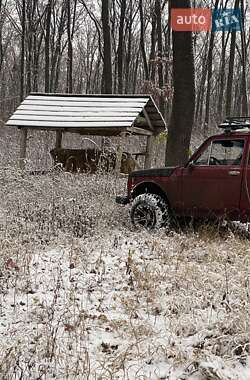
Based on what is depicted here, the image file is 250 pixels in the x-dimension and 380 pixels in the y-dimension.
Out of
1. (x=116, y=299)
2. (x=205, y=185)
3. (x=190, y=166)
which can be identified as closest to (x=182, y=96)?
(x=190, y=166)

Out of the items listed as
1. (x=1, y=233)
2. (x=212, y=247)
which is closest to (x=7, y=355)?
(x=1, y=233)

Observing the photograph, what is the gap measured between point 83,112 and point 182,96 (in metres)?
3.17

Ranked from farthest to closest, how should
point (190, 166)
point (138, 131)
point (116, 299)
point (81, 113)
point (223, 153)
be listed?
point (138, 131) < point (81, 113) < point (190, 166) < point (223, 153) < point (116, 299)

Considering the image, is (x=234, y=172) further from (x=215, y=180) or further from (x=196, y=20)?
(x=196, y=20)

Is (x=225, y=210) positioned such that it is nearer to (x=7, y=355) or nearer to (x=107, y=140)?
(x=7, y=355)

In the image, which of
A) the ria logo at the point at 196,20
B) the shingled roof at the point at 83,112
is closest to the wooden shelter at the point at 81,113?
the shingled roof at the point at 83,112

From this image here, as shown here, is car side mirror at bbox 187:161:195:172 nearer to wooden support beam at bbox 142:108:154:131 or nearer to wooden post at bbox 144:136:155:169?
wooden support beam at bbox 142:108:154:131

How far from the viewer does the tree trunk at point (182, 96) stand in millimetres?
10617

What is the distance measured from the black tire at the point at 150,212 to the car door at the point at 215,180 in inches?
14.2

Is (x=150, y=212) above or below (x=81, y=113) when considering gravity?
below

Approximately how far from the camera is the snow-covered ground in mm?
3686

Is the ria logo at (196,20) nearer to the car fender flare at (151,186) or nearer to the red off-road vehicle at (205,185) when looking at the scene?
the red off-road vehicle at (205,185)

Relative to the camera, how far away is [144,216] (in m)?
7.94

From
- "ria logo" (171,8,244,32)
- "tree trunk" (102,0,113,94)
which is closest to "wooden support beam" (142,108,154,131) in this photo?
"ria logo" (171,8,244,32)
